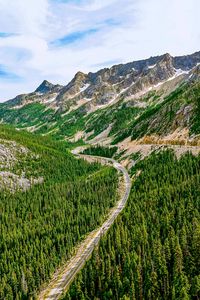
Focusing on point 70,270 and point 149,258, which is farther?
point 70,270

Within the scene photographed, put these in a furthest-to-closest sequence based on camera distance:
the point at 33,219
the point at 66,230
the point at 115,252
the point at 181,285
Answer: the point at 33,219
the point at 66,230
the point at 115,252
the point at 181,285

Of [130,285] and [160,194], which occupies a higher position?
[160,194]

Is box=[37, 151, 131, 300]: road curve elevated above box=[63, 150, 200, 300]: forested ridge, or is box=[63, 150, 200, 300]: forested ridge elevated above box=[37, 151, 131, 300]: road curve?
box=[63, 150, 200, 300]: forested ridge

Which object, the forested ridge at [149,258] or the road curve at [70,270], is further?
the road curve at [70,270]

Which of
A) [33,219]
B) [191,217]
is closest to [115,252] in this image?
[191,217]

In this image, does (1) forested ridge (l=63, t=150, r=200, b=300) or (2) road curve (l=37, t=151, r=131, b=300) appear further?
(2) road curve (l=37, t=151, r=131, b=300)

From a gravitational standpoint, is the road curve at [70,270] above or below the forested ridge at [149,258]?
below

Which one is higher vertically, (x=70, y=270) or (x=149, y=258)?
(x=149, y=258)

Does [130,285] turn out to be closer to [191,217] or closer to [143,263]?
[143,263]
